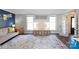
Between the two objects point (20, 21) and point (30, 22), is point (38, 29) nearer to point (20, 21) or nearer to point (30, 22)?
point (30, 22)

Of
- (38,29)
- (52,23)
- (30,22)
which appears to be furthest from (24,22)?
(52,23)

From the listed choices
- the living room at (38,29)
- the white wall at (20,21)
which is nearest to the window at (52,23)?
the living room at (38,29)

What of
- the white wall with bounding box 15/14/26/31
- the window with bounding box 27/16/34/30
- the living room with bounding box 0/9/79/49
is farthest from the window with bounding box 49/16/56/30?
the white wall with bounding box 15/14/26/31

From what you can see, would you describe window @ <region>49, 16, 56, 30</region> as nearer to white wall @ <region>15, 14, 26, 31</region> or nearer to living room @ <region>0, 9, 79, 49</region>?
living room @ <region>0, 9, 79, 49</region>

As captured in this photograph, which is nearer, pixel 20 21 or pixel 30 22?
pixel 30 22

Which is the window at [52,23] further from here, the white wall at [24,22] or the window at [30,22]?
the window at [30,22]

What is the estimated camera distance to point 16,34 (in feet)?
5.91

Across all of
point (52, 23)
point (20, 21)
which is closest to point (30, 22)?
point (20, 21)

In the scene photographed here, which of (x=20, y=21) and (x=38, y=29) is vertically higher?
(x=20, y=21)

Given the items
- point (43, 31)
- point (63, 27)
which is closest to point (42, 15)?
point (43, 31)

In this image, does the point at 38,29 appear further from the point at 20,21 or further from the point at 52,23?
the point at 20,21

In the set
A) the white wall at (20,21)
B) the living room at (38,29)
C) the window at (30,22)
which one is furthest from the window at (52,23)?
the white wall at (20,21)

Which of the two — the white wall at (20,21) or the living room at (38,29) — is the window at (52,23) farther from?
the white wall at (20,21)
